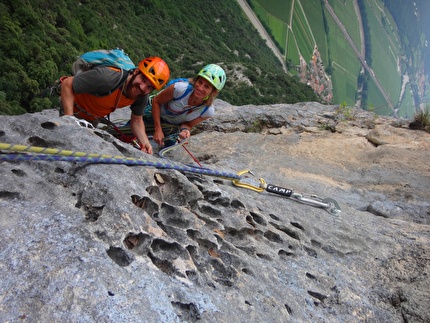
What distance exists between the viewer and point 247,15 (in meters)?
96.6

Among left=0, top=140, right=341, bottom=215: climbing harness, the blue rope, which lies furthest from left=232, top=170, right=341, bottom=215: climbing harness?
the blue rope

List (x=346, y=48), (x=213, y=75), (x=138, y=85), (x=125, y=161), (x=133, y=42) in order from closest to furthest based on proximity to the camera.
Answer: (x=125, y=161), (x=138, y=85), (x=213, y=75), (x=133, y=42), (x=346, y=48)

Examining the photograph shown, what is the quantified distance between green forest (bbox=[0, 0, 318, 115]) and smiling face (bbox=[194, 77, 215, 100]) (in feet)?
7.49

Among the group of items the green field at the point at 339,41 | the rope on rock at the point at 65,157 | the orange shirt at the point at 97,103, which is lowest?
the orange shirt at the point at 97,103

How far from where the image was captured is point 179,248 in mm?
2207

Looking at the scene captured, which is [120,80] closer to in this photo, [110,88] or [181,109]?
[110,88]

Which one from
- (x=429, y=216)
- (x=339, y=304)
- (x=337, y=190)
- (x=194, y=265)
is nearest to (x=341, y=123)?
(x=337, y=190)

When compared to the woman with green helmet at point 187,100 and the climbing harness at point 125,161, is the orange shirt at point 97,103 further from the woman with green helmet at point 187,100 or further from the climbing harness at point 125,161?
the climbing harness at point 125,161

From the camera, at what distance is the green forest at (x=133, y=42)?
29578 mm

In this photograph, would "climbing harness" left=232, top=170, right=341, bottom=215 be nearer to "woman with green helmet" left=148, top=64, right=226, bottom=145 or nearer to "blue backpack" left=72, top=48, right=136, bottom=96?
"woman with green helmet" left=148, top=64, right=226, bottom=145

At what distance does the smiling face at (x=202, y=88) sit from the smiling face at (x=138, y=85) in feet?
2.89

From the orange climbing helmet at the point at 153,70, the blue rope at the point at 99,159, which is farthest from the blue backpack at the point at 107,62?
the blue rope at the point at 99,159

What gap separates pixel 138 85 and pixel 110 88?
0.32 meters

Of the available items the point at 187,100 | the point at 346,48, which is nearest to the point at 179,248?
the point at 187,100
